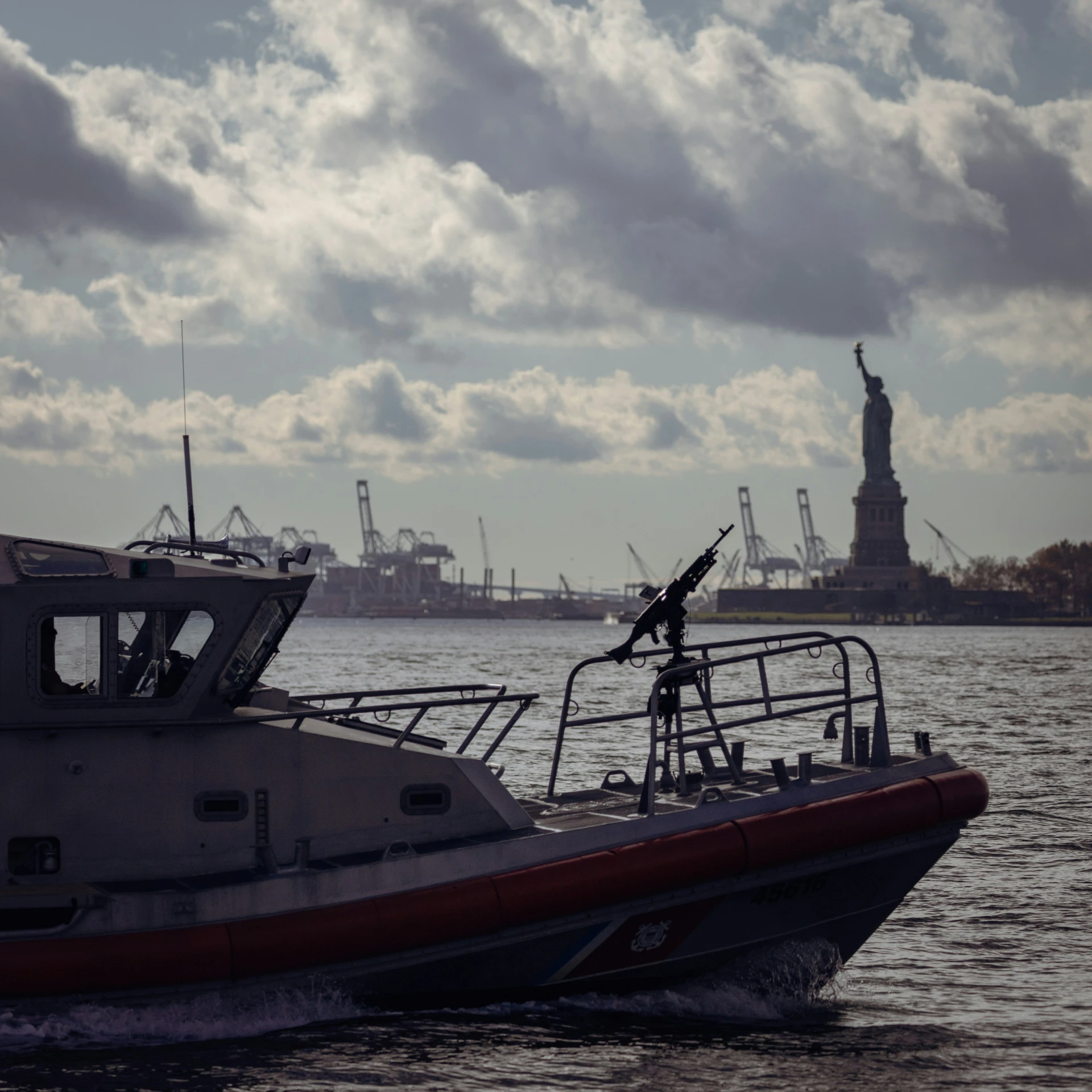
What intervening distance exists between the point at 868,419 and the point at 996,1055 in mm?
142425

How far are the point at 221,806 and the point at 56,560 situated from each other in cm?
175

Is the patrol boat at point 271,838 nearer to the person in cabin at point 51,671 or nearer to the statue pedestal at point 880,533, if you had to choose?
the person in cabin at point 51,671

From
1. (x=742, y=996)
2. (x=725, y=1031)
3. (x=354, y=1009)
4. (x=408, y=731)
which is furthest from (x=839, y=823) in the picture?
(x=354, y=1009)

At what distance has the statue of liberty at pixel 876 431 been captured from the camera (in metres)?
146

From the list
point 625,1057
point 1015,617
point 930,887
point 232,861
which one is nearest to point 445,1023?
point 625,1057

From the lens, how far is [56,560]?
852cm

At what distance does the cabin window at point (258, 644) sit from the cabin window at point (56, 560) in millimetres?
874

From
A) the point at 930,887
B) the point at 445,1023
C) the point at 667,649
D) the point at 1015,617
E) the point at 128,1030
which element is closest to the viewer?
the point at 128,1030

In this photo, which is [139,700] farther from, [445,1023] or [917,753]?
[917,753]

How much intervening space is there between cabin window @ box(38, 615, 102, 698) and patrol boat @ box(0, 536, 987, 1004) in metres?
0.01

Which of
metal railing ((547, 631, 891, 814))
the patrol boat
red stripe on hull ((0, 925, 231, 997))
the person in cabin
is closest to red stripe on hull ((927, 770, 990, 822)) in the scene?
metal railing ((547, 631, 891, 814))

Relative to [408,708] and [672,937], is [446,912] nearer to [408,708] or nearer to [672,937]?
[408,708]

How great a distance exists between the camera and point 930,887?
1391 centimetres

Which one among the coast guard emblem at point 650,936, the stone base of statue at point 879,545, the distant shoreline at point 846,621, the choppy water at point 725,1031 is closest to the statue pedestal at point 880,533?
the stone base of statue at point 879,545
